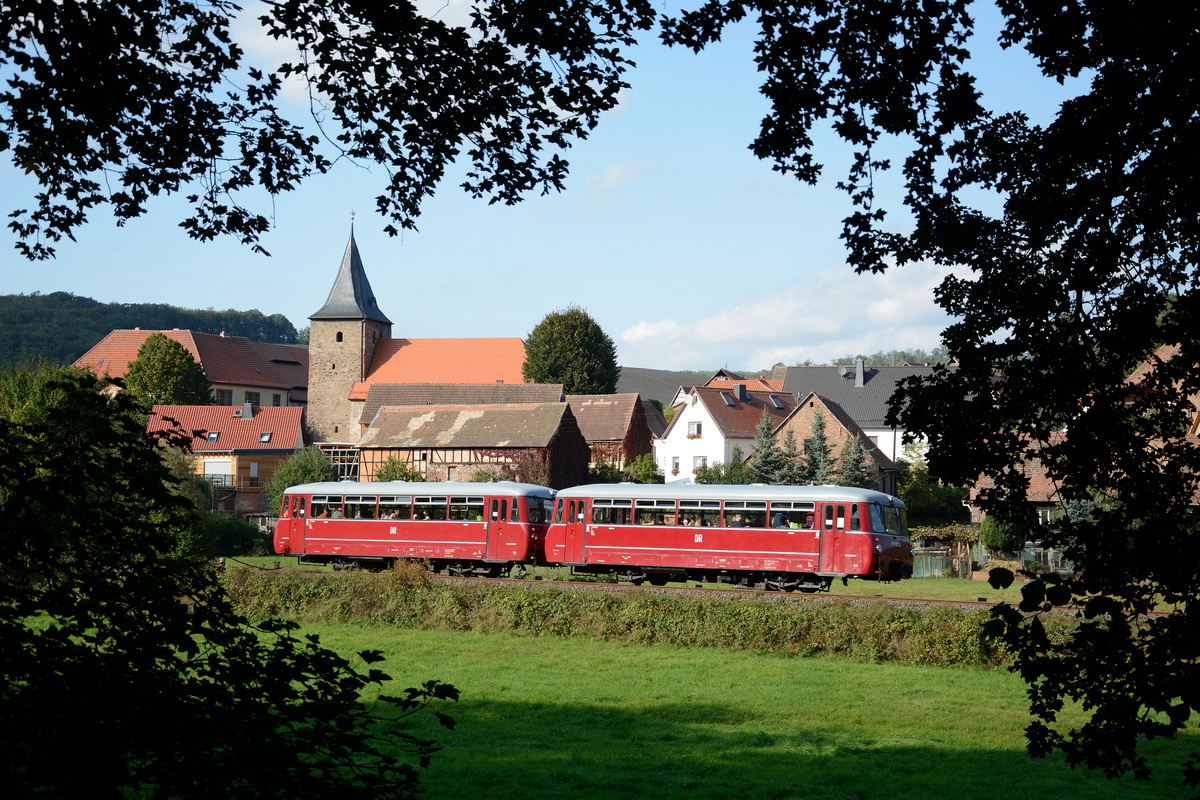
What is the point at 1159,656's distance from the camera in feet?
19.3

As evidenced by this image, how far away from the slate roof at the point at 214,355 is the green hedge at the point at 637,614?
245ft

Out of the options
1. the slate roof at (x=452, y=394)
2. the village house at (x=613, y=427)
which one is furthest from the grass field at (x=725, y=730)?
the slate roof at (x=452, y=394)

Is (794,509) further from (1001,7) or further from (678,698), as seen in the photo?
(1001,7)

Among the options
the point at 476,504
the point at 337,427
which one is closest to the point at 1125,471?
the point at 476,504

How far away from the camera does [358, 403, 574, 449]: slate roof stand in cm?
5938

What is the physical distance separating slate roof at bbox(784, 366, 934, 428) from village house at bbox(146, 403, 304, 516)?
1485 inches

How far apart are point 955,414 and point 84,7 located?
21.2ft

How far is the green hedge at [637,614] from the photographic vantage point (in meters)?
21.0

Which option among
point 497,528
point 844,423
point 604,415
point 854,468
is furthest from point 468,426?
point 497,528

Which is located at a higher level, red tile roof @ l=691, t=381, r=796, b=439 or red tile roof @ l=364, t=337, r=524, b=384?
red tile roof @ l=364, t=337, r=524, b=384

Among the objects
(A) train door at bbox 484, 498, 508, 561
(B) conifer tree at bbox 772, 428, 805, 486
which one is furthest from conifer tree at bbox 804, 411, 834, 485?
(A) train door at bbox 484, 498, 508, 561

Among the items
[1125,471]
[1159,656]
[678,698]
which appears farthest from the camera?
[678,698]

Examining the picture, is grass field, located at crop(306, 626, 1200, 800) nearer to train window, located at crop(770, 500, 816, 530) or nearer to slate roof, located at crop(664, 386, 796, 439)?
train window, located at crop(770, 500, 816, 530)

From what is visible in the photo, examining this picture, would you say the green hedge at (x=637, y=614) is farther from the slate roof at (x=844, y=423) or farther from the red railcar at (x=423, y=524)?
the slate roof at (x=844, y=423)
